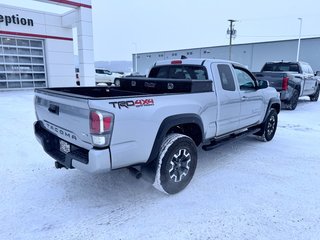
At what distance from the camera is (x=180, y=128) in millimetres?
3691

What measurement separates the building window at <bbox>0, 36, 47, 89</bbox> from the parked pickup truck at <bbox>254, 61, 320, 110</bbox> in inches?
555

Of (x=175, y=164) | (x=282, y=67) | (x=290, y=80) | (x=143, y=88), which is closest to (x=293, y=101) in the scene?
(x=290, y=80)

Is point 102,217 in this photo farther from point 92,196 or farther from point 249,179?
point 249,179

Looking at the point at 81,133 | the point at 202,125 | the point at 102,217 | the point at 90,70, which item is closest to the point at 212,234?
the point at 102,217

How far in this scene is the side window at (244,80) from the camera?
470 centimetres

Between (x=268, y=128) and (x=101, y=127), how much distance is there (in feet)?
15.2

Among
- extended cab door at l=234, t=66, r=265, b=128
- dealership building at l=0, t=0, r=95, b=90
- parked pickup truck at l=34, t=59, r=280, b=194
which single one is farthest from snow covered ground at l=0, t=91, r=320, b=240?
dealership building at l=0, t=0, r=95, b=90

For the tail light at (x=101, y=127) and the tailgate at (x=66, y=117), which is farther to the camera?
the tailgate at (x=66, y=117)

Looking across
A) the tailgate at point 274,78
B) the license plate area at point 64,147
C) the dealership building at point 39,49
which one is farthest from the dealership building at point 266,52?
the license plate area at point 64,147

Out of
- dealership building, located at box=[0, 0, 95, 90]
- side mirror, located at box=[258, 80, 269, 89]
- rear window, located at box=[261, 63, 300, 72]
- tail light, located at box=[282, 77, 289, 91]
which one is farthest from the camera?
dealership building, located at box=[0, 0, 95, 90]

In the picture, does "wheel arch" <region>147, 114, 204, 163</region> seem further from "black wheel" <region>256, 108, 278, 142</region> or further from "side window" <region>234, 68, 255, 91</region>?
"black wheel" <region>256, 108, 278, 142</region>

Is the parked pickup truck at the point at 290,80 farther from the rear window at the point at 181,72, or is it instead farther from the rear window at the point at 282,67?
the rear window at the point at 181,72

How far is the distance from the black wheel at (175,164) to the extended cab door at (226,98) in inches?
34.3

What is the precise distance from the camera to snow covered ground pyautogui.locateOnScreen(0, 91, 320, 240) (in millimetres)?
2648
